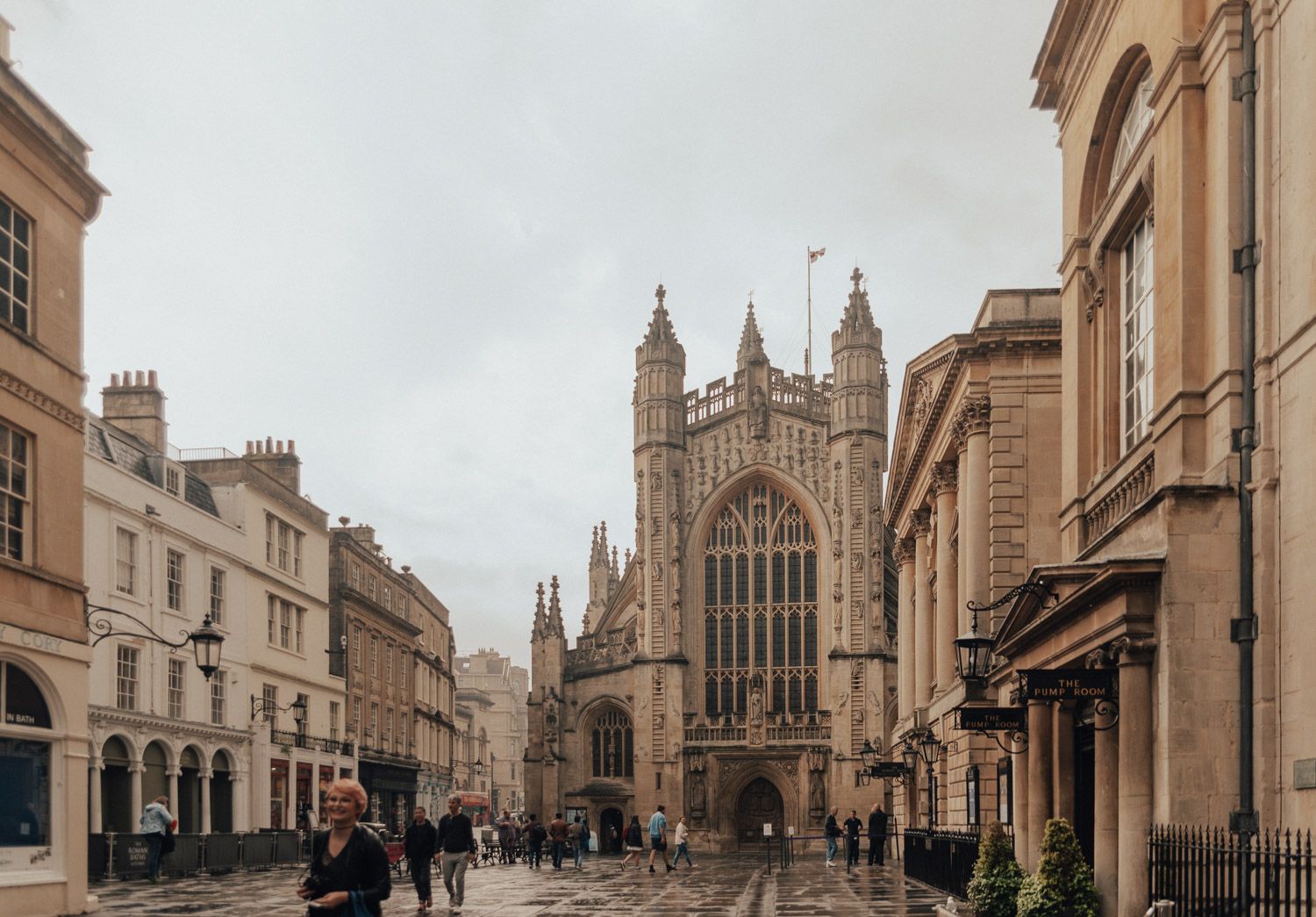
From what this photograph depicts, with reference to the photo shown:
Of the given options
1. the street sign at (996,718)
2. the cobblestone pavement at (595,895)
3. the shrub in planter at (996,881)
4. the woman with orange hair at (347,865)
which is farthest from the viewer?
the cobblestone pavement at (595,895)

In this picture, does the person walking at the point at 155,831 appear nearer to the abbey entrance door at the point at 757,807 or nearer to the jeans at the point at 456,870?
the jeans at the point at 456,870

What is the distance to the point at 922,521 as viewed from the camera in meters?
35.7

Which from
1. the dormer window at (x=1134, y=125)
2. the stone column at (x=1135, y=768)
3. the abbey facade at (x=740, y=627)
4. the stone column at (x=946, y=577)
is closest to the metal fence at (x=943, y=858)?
the stone column at (x=946, y=577)

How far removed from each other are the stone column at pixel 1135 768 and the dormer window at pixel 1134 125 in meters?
5.52

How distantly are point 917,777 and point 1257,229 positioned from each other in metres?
25.0

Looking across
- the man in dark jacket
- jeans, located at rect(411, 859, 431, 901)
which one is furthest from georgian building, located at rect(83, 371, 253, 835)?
jeans, located at rect(411, 859, 431, 901)

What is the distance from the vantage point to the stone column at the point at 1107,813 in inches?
534

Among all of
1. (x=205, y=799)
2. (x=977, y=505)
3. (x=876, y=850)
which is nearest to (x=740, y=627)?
(x=876, y=850)

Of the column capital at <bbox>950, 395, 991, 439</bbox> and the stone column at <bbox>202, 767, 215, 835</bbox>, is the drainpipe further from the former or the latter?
the stone column at <bbox>202, 767, 215, 835</bbox>

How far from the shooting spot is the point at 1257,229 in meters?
12.1

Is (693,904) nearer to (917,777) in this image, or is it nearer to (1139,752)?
(1139,752)

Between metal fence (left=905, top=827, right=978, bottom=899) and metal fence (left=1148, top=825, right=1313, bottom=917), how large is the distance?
5.29m

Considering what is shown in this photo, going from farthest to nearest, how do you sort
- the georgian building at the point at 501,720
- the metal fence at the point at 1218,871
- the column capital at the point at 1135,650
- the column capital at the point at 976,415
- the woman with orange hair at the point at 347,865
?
the georgian building at the point at 501,720, the column capital at the point at 976,415, the column capital at the point at 1135,650, the metal fence at the point at 1218,871, the woman with orange hair at the point at 347,865

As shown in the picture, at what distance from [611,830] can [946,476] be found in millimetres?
31957
